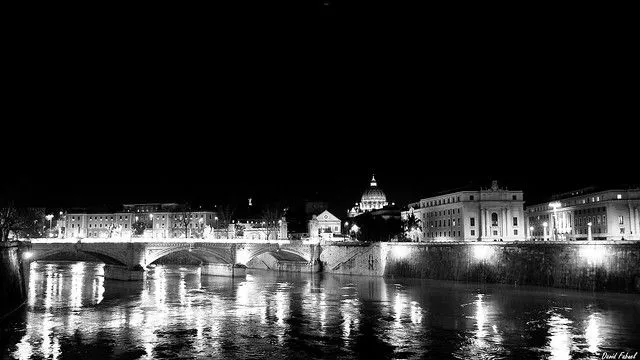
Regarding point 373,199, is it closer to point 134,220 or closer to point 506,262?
point 134,220

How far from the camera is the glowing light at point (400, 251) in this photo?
85.1 metres

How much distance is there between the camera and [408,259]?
84.2m

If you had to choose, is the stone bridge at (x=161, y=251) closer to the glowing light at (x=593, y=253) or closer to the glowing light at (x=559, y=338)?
the glowing light at (x=593, y=253)

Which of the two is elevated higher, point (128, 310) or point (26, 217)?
point (26, 217)

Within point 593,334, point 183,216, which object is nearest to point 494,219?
point 593,334

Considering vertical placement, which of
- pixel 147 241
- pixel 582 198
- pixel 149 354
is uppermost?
pixel 582 198

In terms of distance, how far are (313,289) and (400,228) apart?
5761 centimetres

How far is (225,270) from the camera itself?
8750cm

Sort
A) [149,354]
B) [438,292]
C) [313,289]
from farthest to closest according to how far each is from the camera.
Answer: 1. [313,289]
2. [438,292]
3. [149,354]

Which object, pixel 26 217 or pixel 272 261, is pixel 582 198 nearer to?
pixel 272 261

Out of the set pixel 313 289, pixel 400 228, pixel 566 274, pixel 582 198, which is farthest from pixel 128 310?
pixel 582 198

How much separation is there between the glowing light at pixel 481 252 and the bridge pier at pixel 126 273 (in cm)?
4177

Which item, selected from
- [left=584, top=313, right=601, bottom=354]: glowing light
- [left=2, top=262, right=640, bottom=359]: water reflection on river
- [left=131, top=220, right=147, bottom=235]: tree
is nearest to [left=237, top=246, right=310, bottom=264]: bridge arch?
[left=2, top=262, right=640, bottom=359]: water reflection on river

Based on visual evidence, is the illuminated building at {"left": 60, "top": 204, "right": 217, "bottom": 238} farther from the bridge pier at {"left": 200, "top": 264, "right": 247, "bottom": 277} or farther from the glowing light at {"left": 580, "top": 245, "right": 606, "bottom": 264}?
the glowing light at {"left": 580, "top": 245, "right": 606, "bottom": 264}
